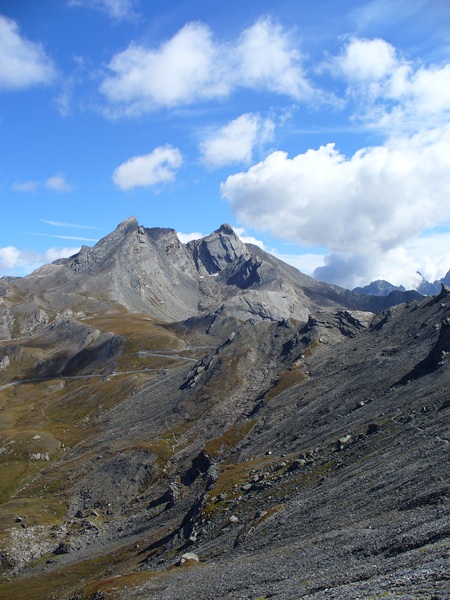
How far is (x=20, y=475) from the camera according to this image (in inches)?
5910

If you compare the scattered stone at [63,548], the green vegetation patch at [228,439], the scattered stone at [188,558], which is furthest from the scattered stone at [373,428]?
the scattered stone at [63,548]

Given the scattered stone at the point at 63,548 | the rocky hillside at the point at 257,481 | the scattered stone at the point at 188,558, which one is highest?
→ the rocky hillside at the point at 257,481

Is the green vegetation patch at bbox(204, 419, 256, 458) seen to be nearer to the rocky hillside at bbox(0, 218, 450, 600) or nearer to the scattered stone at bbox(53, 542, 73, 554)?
the rocky hillside at bbox(0, 218, 450, 600)

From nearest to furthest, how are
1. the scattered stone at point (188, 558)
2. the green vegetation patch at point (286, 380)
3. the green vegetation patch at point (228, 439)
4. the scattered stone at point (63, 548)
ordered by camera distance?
the scattered stone at point (188, 558), the scattered stone at point (63, 548), the green vegetation patch at point (228, 439), the green vegetation patch at point (286, 380)

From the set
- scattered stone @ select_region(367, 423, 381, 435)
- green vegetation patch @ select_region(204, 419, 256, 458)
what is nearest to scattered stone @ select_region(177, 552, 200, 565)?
scattered stone @ select_region(367, 423, 381, 435)

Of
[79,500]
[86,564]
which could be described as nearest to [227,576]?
[86,564]

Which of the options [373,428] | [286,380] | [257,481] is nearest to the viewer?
[373,428]

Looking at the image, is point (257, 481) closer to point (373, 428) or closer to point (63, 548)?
point (373, 428)

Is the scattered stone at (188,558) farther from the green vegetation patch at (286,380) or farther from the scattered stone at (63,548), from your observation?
the green vegetation patch at (286,380)

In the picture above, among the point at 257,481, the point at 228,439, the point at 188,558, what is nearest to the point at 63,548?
the point at 257,481

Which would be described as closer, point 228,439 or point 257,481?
point 257,481

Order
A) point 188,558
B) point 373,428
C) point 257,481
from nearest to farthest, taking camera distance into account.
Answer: point 188,558, point 373,428, point 257,481

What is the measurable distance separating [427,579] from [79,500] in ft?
362

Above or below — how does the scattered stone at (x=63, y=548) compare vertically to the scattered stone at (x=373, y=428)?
below
